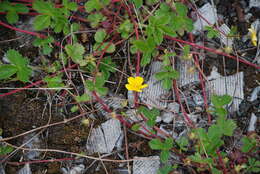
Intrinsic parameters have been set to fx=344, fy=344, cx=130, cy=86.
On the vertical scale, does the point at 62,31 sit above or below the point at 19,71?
above

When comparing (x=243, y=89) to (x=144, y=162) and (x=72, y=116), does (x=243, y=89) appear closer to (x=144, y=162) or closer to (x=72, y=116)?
(x=144, y=162)

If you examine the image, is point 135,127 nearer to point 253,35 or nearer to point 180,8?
point 180,8

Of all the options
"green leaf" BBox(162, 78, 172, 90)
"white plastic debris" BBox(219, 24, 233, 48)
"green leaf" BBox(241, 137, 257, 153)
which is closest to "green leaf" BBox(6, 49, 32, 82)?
"green leaf" BBox(162, 78, 172, 90)

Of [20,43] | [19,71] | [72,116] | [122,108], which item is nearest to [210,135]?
[122,108]

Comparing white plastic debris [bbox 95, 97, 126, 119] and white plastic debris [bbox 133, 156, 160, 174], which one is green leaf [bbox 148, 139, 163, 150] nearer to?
white plastic debris [bbox 133, 156, 160, 174]

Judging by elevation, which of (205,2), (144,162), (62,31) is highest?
(205,2)

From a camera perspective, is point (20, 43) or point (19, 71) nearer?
point (19, 71)

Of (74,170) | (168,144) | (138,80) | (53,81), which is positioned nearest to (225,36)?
(138,80)

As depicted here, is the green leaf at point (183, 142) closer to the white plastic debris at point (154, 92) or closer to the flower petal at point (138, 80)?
the white plastic debris at point (154, 92)
